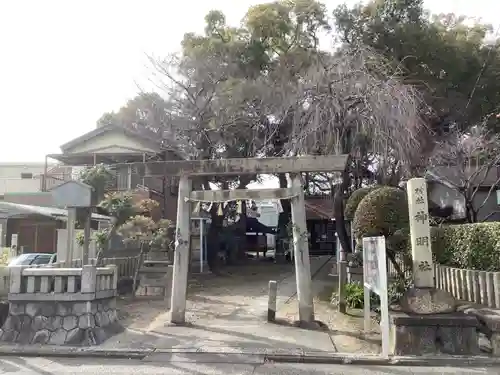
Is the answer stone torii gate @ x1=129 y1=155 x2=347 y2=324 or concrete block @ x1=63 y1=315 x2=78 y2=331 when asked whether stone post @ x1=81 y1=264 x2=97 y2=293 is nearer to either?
concrete block @ x1=63 y1=315 x2=78 y2=331

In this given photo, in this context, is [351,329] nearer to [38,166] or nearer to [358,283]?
[358,283]

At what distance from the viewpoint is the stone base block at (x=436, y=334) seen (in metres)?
7.76

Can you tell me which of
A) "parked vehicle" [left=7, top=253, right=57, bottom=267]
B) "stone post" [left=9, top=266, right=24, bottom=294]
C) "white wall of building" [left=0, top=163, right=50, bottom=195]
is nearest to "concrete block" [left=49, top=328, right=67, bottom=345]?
"stone post" [left=9, top=266, right=24, bottom=294]

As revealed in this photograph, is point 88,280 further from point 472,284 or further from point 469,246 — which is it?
point 469,246

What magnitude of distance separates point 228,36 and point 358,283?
486 inches

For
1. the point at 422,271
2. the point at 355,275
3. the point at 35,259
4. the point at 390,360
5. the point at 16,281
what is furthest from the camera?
the point at 35,259

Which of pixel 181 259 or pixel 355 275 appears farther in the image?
pixel 355 275

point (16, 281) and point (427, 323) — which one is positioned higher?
point (16, 281)

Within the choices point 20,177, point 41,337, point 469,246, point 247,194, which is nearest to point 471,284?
point 469,246

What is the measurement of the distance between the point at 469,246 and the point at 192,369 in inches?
298

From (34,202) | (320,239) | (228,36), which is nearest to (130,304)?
(228,36)

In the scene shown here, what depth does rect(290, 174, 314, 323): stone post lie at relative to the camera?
10.3m

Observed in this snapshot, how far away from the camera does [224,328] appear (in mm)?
10234

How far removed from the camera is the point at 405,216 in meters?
11.0
